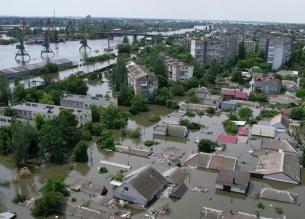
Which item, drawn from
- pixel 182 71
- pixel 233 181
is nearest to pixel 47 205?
pixel 233 181

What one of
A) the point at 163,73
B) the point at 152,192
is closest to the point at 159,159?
the point at 152,192

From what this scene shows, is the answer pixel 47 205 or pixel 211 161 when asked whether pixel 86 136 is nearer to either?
pixel 47 205

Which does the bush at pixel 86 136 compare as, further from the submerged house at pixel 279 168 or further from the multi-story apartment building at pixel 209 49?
the multi-story apartment building at pixel 209 49

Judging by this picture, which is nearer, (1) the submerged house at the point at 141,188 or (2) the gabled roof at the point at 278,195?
(1) the submerged house at the point at 141,188

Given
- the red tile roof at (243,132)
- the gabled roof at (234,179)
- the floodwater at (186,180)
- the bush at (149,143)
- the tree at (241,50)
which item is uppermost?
the tree at (241,50)

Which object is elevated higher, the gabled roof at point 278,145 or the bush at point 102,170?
the gabled roof at point 278,145

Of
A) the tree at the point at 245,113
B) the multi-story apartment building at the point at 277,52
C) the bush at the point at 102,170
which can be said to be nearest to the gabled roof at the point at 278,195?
the bush at the point at 102,170

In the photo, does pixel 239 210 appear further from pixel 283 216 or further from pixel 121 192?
pixel 121 192
